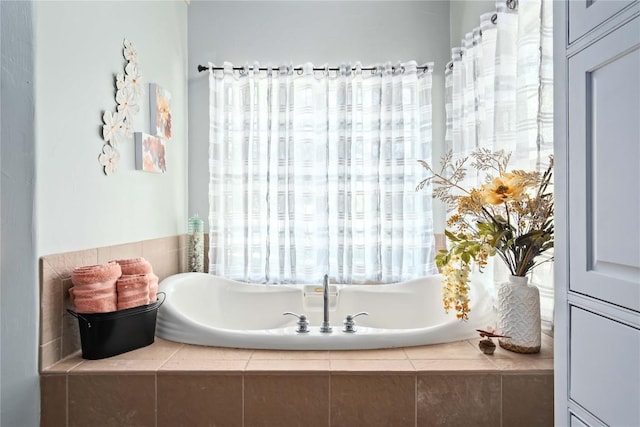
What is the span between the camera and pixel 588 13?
0.87 meters

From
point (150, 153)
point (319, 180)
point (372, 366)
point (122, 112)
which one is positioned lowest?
point (372, 366)

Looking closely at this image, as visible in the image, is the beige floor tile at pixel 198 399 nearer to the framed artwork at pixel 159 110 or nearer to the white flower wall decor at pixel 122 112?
the white flower wall decor at pixel 122 112

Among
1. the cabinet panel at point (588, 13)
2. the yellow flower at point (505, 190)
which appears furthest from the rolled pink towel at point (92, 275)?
the cabinet panel at point (588, 13)

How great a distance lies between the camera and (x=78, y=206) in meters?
1.69

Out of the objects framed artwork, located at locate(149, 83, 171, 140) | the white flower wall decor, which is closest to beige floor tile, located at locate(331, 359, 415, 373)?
the white flower wall decor

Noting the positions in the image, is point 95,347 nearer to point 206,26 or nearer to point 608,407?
point 608,407

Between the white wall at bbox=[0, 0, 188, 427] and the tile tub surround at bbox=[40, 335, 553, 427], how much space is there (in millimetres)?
215

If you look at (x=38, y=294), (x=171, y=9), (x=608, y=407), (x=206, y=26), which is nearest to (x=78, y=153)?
(x=38, y=294)

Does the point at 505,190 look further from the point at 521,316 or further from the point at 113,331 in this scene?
the point at 113,331

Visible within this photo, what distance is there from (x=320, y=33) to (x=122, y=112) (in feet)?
5.10

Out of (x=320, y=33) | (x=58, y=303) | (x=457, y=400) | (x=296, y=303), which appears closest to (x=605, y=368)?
(x=457, y=400)

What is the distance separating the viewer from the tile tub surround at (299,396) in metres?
1.45

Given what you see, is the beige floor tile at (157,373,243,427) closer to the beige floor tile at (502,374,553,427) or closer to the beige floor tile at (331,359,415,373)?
the beige floor tile at (331,359,415,373)

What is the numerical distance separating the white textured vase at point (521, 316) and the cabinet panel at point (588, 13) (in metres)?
1.04
